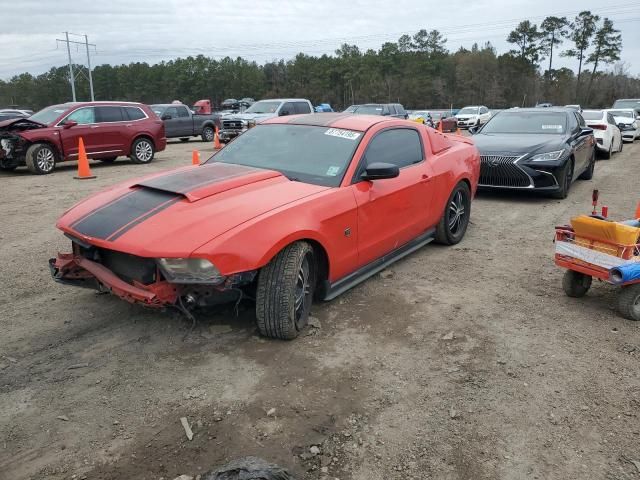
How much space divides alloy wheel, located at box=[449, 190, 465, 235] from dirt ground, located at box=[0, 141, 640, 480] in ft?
3.75

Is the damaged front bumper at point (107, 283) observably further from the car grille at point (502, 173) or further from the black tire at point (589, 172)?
the black tire at point (589, 172)

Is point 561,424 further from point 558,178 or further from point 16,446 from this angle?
point 558,178

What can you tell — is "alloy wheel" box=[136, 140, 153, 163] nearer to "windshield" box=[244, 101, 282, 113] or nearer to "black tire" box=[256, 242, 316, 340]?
"windshield" box=[244, 101, 282, 113]

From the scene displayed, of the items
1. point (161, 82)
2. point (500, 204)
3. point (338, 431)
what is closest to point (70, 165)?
point (500, 204)

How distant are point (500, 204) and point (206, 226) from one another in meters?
6.51

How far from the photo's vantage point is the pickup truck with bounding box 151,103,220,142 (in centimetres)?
2189

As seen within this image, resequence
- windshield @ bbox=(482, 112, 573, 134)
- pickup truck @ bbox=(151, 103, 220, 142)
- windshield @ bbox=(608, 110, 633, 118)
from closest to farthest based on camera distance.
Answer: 1. windshield @ bbox=(482, 112, 573, 134)
2. windshield @ bbox=(608, 110, 633, 118)
3. pickup truck @ bbox=(151, 103, 220, 142)

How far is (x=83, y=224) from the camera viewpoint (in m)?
3.71

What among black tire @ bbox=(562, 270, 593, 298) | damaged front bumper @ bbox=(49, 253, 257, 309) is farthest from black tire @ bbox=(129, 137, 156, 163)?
black tire @ bbox=(562, 270, 593, 298)

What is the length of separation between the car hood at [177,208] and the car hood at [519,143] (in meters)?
5.64

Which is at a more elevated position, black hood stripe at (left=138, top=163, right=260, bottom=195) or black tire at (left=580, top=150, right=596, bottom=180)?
black hood stripe at (left=138, top=163, right=260, bottom=195)

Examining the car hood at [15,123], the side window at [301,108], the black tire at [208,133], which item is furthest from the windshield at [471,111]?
the car hood at [15,123]

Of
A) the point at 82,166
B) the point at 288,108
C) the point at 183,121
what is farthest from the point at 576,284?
the point at 183,121

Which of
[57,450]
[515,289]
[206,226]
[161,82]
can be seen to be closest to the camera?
[57,450]
